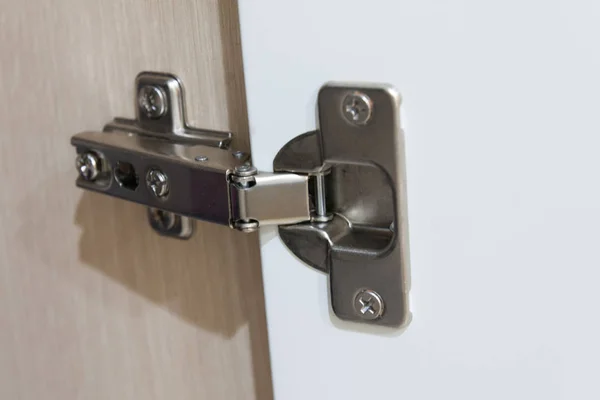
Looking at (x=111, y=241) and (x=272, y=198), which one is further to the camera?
(x=111, y=241)

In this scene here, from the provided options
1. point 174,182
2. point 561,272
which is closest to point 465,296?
→ point 561,272

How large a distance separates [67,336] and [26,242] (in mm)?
71

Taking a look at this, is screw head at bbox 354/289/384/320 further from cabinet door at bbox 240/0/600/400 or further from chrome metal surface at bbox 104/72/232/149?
chrome metal surface at bbox 104/72/232/149

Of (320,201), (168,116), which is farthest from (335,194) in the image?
(168,116)

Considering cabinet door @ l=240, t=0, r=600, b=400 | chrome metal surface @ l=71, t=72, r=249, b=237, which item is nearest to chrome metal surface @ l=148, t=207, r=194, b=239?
chrome metal surface @ l=71, t=72, r=249, b=237

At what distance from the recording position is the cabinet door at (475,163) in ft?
0.99

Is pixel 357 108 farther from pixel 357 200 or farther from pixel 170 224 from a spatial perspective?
pixel 170 224

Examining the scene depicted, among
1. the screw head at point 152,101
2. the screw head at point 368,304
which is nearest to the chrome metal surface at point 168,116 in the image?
the screw head at point 152,101

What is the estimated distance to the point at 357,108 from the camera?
0.34m

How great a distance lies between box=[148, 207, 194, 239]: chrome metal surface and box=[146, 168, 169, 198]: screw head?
0.04 metres

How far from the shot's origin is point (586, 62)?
29cm

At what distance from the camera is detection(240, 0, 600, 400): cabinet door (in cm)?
30

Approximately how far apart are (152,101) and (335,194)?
5.4 inches

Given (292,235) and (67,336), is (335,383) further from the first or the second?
(67,336)
